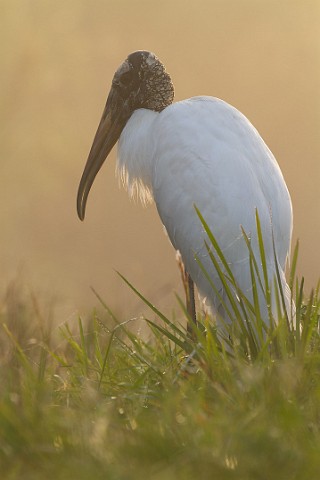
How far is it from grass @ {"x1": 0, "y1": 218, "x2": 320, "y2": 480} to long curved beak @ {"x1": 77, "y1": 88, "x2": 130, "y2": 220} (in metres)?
2.34

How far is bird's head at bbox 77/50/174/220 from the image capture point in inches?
207

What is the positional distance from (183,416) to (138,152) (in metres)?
2.81

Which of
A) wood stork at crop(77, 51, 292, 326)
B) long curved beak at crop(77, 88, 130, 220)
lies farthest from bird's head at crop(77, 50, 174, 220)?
wood stork at crop(77, 51, 292, 326)

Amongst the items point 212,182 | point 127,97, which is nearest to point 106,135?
point 127,97

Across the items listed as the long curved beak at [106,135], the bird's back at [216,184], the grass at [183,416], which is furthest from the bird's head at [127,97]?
the grass at [183,416]

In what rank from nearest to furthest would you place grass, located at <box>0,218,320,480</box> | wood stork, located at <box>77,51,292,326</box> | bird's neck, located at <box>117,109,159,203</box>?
grass, located at <box>0,218,320,480</box> → wood stork, located at <box>77,51,292,326</box> → bird's neck, located at <box>117,109,159,203</box>

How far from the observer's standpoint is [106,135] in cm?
530

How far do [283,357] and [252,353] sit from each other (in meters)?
0.18

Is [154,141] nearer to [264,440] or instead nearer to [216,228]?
[216,228]

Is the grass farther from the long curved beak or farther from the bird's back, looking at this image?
the long curved beak

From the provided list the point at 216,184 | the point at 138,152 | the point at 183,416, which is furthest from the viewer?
the point at 138,152

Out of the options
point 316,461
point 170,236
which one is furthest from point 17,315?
point 316,461

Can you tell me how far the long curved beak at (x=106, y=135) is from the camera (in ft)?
17.4

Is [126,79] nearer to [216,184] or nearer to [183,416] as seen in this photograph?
[216,184]
